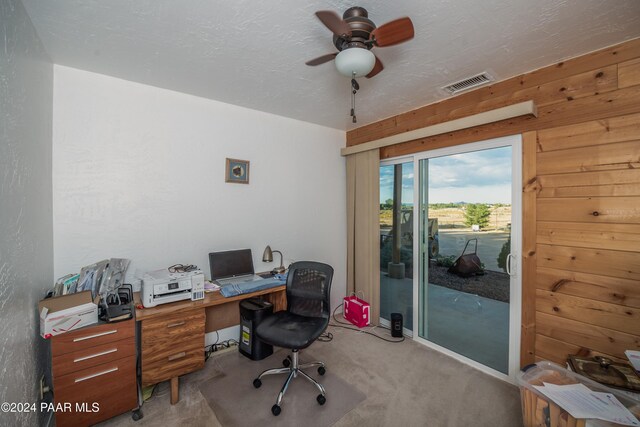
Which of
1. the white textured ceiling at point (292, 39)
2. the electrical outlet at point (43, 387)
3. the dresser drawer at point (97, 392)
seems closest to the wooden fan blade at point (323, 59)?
the white textured ceiling at point (292, 39)

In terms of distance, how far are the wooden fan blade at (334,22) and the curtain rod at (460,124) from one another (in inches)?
59.6

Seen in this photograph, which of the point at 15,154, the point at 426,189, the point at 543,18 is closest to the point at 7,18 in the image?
the point at 15,154

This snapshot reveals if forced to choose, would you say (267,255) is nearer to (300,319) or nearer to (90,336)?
(300,319)

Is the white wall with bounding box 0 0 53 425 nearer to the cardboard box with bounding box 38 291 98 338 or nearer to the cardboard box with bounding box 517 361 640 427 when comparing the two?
the cardboard box with bounding box 38 291 98 338

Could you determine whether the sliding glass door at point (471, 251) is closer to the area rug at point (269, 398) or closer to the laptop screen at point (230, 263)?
the area rug at point (269, 398)

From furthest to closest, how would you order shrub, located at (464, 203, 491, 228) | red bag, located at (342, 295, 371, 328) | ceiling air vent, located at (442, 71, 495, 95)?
red bag, located at (342, 295, 371, 328), shrub, located at (464, 203, 491, 228), ceiling air vent, located at (442, 71, 495, 95)

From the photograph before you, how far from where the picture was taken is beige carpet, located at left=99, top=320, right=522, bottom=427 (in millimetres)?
1816

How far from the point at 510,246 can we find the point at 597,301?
2.02 ft

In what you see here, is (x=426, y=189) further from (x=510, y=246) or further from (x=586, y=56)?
(x=586, y=56)

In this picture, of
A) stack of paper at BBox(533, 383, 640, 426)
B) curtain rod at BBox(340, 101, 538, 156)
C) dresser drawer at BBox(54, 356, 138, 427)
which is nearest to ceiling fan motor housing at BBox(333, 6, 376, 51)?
curtain rod at BBox(340, 101, 538, 156)

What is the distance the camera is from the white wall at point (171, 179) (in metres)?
2.07

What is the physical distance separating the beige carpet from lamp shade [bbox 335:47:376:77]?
2.28 meters

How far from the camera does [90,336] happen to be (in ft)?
5.44

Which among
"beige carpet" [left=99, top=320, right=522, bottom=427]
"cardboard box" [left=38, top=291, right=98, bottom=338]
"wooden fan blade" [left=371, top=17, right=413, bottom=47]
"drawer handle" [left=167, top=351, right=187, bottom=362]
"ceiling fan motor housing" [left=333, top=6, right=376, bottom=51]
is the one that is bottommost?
"beige carpet" [left=99, top=320, right=522, bottom=427]
